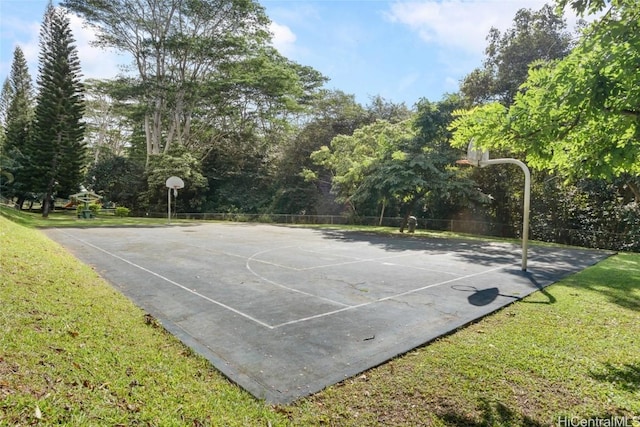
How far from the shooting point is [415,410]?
2809 mm

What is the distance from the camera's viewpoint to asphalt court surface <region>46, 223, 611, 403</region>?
3.65m

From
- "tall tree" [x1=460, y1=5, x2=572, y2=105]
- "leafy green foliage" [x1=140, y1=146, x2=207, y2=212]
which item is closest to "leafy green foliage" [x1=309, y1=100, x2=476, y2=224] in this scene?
"tall tree" [x1=460, y1=5, x2=572, y2=105]

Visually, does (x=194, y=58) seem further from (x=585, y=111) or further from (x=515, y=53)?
(x=585, y=111)

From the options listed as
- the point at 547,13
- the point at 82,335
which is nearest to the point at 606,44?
the point at 82,335

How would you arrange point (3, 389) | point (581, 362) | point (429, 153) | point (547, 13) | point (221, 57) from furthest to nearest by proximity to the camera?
point (221, 57)
point (547, 13)
point (429, 153)
point (581, 362)
point (3, 389)

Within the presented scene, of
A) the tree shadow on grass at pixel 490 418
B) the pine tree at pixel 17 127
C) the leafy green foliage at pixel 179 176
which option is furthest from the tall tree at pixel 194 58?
the tree shadow on grass at pixel 490 418

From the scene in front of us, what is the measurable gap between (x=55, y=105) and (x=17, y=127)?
1197 cm

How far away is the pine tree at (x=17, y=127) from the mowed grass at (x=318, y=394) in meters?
29.2

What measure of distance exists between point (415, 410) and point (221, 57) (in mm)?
30260

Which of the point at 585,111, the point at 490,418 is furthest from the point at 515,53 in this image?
the point at 490,418

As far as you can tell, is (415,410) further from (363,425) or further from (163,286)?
(163,286)

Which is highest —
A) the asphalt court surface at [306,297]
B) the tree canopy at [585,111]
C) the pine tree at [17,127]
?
the pine tree at [17,127]

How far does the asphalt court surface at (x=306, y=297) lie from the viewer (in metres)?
3.65

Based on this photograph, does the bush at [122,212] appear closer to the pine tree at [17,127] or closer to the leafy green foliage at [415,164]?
the pine tree at [17,127]
